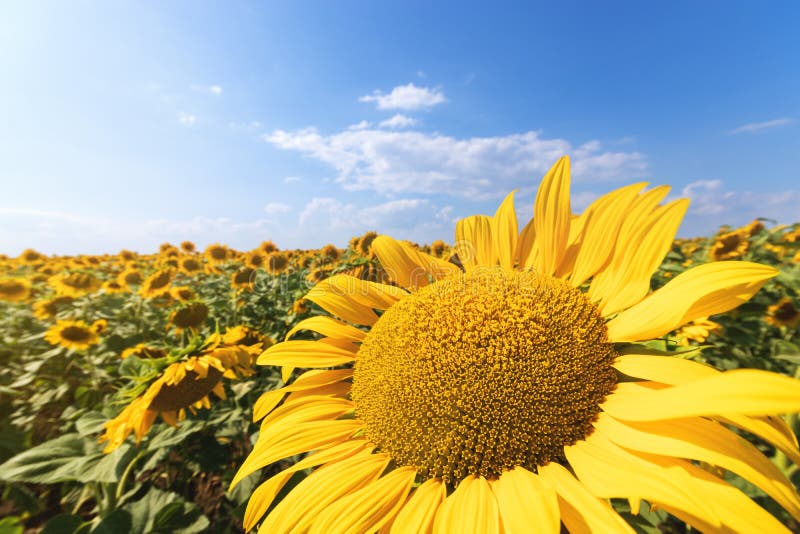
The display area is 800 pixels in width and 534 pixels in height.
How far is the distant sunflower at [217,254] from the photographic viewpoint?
35.0 ft

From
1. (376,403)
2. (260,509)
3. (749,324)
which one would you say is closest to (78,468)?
(260,509)

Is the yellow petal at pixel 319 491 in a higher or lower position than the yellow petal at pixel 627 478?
lower

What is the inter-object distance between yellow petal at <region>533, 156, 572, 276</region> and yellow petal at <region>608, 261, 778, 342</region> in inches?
17.5

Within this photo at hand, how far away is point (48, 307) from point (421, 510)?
A: 883 centimetres

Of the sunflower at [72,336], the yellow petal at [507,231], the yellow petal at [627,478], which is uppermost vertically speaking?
the yellow petal at [507,231]

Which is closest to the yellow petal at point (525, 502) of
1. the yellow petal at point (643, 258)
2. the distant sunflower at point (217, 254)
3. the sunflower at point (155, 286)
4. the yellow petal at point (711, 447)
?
the yellow petal at point (711, 447)

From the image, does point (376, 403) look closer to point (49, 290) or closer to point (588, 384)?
point (588, 384)

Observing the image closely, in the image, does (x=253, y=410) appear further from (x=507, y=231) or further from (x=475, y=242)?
(x=507, y=231)

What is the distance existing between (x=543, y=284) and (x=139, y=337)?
6.66m

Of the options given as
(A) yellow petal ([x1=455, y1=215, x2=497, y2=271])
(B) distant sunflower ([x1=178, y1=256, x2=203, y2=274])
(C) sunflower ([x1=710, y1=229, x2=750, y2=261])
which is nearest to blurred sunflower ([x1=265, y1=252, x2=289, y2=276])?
(B) distant sunflower ([x1=178, y1=256, x2=203, y2=274])

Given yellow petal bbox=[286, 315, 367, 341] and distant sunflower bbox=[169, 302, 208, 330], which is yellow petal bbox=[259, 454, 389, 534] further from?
A: distant sunflower bbox=[169, 302, 208, 330]

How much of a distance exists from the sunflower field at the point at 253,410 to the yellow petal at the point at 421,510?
0.5 inches

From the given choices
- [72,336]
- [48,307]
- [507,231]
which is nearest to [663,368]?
[507,231]

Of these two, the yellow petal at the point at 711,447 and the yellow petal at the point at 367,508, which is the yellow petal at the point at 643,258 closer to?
the yellow petal at the point at 711,447
